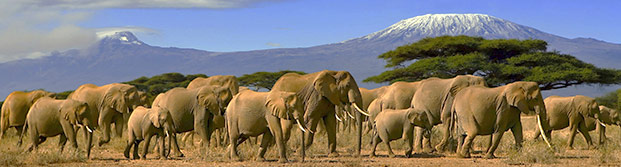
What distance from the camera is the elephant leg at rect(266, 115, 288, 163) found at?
13.8m

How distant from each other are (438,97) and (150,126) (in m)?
5.54

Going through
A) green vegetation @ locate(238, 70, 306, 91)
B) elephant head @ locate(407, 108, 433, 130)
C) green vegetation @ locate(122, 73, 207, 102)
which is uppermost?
elephant head @ locate(407, 108, 433, 130)

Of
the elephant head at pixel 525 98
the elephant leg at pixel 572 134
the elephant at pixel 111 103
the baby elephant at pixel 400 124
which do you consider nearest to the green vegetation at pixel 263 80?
the elephant at pixel 111 103

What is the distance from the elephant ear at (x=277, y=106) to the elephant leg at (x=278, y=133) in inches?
4.9

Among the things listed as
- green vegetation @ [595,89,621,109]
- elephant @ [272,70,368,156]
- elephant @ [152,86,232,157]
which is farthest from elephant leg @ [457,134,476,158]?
green vegetation @ [595,89,621,109]

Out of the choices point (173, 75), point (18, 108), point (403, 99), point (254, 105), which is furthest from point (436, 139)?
point (173, 75)

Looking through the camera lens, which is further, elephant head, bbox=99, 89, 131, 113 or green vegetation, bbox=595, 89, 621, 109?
green vegetation, bbox=595, 89, 621, 109

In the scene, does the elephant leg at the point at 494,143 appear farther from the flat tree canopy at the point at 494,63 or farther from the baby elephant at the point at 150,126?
the flat tree canopy at the point at 494,63

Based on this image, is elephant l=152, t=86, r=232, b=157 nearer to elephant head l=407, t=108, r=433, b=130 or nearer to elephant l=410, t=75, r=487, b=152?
elephant head l=407, t=108, r=433, b=130

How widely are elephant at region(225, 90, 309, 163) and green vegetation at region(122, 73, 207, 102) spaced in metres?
48.7

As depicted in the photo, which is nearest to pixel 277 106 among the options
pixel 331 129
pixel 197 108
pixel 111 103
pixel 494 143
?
pixel 331 129

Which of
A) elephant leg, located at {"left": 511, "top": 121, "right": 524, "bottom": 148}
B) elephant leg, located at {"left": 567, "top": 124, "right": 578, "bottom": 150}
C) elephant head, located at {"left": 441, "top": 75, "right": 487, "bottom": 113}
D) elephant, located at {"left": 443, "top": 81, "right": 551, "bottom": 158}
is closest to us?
elephant, located at {"left": 443, "top": 81, "right": 551, "bottom": 158}

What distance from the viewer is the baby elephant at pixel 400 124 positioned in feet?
50.9

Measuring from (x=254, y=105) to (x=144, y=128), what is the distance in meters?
2.33
